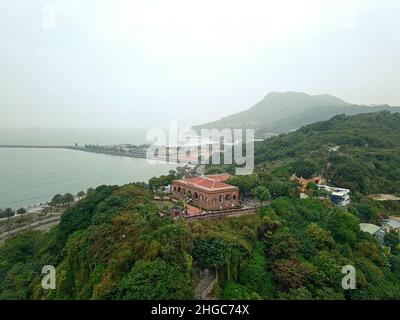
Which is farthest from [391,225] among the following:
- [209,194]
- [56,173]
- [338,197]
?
[56,173]

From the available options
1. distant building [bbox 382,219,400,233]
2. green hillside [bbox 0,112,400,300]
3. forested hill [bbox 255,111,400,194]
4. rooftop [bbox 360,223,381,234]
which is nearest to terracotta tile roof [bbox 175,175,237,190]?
green hillside [bbox 0,112,400,300]

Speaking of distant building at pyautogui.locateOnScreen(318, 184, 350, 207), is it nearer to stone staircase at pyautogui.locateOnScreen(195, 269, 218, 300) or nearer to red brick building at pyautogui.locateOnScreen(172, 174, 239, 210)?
red brick building at pyautogui.locateOnScreen(172, 174, 239, 210)

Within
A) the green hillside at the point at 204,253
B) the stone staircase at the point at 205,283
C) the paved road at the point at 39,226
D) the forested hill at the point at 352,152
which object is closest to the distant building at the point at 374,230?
the green hillside at the point at 204,253

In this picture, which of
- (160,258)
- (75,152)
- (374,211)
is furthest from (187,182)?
(75,152)

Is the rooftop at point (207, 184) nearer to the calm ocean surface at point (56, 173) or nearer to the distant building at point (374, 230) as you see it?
the distant building at point (374, 230)

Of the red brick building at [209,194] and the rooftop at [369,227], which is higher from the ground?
the red brick building at [209,194]

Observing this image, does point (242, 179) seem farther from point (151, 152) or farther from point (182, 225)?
point (151, 152)
